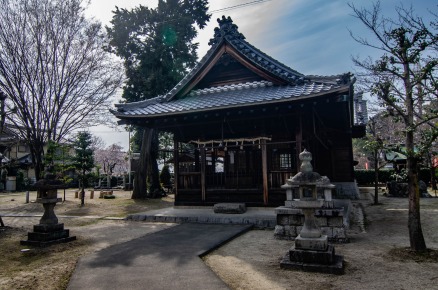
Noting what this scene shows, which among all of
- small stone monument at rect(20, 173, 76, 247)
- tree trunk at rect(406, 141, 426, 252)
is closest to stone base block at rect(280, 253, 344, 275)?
tree trunk at rect(406, 141, 426, 252)

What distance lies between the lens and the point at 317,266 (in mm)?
5398

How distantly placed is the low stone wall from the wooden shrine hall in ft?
9.71

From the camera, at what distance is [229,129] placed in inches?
515

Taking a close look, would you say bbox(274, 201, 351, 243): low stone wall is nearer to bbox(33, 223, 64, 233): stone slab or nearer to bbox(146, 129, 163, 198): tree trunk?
bbox(33, 223, 64, 233): stone slab

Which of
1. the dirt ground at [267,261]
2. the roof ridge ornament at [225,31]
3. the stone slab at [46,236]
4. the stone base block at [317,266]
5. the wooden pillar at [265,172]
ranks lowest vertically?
the dirt ground at [267,261]

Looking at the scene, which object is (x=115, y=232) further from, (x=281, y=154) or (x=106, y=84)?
(x=106, y=84)

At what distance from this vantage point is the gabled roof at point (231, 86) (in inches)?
451

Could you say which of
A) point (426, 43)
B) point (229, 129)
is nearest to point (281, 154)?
point (229, 129)

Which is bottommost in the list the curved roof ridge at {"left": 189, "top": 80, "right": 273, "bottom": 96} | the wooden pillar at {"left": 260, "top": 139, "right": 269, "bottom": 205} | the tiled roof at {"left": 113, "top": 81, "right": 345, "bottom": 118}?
the wooden pillar at {"left": 260, "top": 139, "right": 269, "bottom": 205}

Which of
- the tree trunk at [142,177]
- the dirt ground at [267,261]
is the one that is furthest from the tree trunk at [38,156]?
the dirt ground at [267,261]

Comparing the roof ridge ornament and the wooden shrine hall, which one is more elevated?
the roof ridge ornament

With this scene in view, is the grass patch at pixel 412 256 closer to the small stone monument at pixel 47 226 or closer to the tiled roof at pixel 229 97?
the tiled roof at pixel 229 97

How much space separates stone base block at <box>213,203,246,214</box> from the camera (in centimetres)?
1105

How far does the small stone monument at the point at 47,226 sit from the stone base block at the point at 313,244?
6.50m
